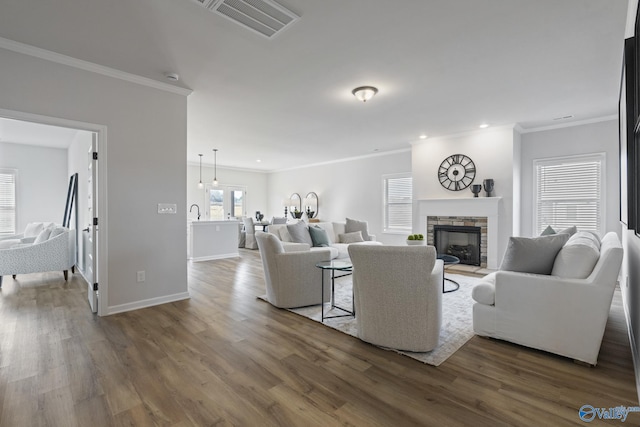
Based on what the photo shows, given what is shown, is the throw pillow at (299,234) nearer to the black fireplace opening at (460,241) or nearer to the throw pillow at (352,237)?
the throw pillow at (352,237)

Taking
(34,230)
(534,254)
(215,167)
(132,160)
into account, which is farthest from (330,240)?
(34,230)

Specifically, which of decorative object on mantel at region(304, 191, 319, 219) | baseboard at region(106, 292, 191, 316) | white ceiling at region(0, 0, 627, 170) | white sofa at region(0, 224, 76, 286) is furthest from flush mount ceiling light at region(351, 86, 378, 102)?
decorative object on mantel at region(304, 191, 319, 219)

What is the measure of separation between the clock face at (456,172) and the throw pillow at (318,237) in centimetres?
271

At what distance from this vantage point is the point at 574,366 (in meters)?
2.27

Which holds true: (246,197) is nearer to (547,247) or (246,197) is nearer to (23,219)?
(23,219)

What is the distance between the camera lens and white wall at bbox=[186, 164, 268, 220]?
9.89 meters

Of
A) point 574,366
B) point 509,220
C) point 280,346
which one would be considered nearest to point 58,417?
point 280,346

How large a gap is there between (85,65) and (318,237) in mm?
4111

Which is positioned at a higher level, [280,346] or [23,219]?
[23,219]

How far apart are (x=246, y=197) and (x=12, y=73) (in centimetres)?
841

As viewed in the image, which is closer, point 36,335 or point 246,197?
point 36,335

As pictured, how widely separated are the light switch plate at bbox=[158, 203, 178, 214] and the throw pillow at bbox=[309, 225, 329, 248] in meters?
2.64

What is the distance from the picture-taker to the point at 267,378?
2131mm

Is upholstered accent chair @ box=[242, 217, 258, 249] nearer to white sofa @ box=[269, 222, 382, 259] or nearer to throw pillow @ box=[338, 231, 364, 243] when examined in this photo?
white sofa @ box=[269, 222, 382, 259]
